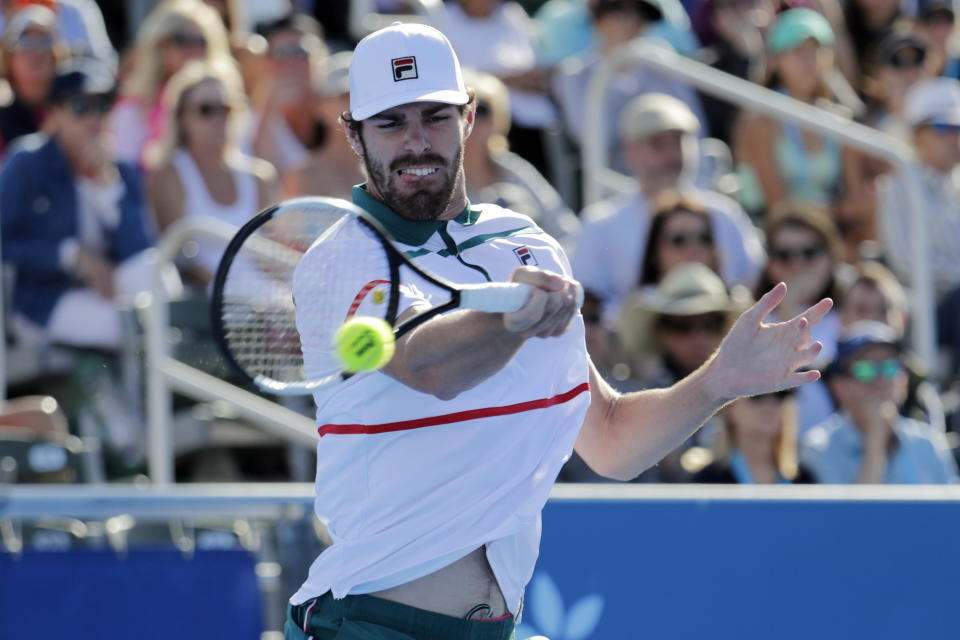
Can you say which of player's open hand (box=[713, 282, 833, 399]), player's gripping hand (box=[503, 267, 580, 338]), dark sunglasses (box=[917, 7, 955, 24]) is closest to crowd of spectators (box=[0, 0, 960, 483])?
dark sunglasses (box=[917, 7, 955, 24])

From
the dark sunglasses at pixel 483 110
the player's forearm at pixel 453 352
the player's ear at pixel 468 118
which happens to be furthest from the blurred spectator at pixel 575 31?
the player's forearm at pixel 453 352

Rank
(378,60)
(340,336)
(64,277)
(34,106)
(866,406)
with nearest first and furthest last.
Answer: (340,336) < (378,60) < (866,406) < (64,277) < (34,106)

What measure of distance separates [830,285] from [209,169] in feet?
9.40

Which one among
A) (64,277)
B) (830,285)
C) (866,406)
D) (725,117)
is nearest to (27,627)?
(64,277)

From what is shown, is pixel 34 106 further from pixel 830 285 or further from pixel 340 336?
pixel 340 336

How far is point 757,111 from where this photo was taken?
8.10 metres

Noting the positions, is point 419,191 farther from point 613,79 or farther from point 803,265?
point 613,79

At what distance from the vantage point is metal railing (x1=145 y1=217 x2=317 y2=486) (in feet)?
21.9

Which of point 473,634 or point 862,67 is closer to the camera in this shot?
point 473,634

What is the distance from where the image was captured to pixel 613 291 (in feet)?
23.7

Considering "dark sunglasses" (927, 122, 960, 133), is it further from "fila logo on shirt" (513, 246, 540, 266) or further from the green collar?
the green collar

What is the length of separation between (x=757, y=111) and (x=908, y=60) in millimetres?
1222

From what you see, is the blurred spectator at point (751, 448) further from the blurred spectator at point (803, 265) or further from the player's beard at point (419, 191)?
the player's beard at point (419, 191)

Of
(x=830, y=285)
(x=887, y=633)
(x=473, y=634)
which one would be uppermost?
(x=473, y=634)
